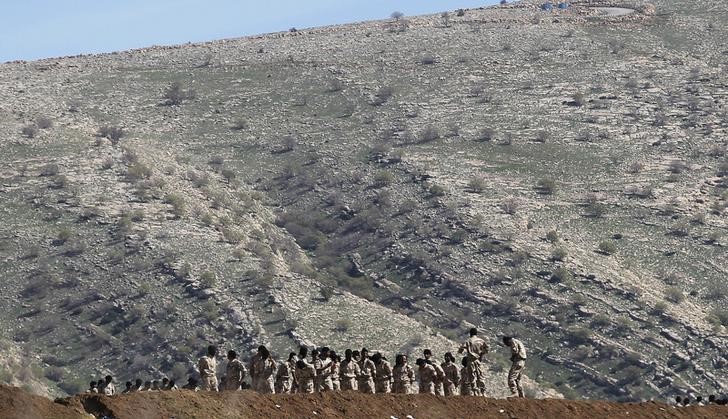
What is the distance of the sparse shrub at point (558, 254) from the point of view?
59.3 metres

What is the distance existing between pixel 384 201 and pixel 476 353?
111 feet

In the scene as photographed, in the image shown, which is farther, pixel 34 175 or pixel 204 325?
pixel 34 175

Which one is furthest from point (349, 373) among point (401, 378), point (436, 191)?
point (436, 191)

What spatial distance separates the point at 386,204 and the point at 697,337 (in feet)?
49.6

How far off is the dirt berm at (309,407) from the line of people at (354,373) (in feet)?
5.95

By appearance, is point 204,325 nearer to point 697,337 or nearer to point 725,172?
point 697,337

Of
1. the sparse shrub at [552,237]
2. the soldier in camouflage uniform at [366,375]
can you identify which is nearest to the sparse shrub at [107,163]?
the sparse shrub at [552,237]

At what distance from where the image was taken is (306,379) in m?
30.6

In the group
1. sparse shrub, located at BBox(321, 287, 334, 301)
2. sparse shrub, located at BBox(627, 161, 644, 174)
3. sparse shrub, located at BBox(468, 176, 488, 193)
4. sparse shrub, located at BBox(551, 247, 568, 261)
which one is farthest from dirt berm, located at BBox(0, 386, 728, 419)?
sparse shrub, located at BBox(627, 161, 644, 174)

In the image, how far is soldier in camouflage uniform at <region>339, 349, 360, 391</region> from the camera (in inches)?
1226

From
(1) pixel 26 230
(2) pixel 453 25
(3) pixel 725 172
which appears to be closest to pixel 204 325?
(1) pixel 26 230

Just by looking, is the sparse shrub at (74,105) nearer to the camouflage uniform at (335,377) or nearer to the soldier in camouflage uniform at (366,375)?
the soldier in camouflage uniform at (366,375)

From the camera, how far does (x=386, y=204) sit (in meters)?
64.8

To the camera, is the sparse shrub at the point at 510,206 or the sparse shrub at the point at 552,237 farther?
the sparse shrub at the point at 510,206
